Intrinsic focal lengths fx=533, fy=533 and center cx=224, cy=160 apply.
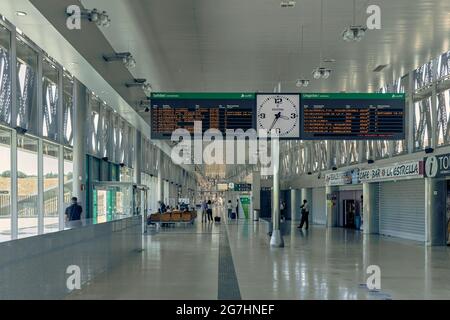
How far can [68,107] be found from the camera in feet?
58.0

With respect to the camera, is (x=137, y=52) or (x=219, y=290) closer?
(x=219, y=290)

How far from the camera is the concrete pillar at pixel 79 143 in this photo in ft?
58.4

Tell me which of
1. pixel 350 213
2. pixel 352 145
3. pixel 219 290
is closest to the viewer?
pixel 219 290

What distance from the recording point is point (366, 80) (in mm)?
20219

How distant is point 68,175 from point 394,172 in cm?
1197

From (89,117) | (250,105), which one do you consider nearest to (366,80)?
(250,105)

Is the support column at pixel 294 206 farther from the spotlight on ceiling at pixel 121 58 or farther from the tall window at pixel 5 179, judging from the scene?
the tall window at pixel 5 179

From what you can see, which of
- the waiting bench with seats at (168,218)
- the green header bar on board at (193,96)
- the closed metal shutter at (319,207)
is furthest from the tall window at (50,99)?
the closed metal shutter at (319,207)

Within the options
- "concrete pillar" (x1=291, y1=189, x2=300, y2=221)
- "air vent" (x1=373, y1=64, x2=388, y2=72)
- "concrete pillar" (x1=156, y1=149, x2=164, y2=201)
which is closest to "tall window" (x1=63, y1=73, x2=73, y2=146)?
"air vent" (x1=373, y1=64, x2=388, y2=72)

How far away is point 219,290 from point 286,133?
22.4ft

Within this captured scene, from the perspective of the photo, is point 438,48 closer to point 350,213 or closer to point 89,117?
point 89,117

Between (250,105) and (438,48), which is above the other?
(438,48)

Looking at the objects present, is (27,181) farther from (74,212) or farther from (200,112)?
(200,112)

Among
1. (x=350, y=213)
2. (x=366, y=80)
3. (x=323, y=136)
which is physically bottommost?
(x=350, y=213)
